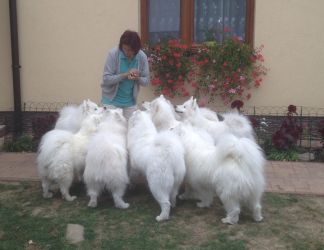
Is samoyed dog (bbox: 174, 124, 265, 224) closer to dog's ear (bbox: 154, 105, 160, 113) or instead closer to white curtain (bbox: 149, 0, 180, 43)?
dog's ear (bbox: 154, 105, 160, 113)

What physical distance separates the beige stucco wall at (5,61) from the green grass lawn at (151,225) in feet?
12.3

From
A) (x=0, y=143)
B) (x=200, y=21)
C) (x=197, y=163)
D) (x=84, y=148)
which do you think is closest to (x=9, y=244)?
(x=84, y=148)

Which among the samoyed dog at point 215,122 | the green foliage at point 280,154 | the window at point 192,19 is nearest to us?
the samoyed dog at point 215,122

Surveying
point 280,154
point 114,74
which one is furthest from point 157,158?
point 280,154

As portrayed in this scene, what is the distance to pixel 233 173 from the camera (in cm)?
440

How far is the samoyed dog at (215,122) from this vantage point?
600 cm

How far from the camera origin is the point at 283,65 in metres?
8.23

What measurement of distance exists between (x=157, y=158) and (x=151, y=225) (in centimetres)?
73

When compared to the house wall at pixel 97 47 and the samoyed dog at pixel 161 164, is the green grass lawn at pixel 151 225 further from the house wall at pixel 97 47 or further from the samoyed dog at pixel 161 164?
the house wall at pixel 97 47

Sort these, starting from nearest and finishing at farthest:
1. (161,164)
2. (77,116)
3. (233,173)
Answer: (233,173) < (161,164) < (77,116)

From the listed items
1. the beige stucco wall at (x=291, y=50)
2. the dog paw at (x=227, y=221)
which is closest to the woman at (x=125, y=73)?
the dog paw at (x=227, y=221)

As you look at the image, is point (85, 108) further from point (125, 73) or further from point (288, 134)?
point (288, 134)

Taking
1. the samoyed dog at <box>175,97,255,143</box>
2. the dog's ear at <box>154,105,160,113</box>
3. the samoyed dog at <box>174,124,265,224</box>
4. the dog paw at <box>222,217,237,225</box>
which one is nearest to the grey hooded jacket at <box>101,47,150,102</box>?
the dog's ear at <box>154,105,160,113</box>

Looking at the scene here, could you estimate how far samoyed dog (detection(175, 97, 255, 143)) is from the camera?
5996 millimetres
